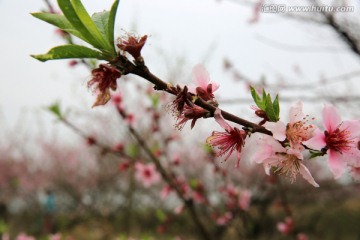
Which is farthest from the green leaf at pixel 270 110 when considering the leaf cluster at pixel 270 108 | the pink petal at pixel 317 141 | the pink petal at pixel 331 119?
the pink petal at pixel 331 119

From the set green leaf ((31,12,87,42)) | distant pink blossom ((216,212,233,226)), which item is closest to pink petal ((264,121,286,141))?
green leaf ((31,12,87,42))

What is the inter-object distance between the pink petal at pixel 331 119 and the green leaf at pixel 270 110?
209 millimetres

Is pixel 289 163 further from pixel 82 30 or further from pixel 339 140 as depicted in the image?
pixel 82 30

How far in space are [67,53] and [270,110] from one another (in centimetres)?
55

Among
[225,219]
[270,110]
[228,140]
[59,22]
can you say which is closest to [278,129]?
[270,110]

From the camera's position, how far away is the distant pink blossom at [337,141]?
0.99 meters

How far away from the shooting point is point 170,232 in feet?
51.4

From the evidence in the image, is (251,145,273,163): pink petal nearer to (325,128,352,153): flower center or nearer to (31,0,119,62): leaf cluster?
(325,128,352,153): flower center

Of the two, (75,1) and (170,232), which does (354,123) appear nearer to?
(75,1)

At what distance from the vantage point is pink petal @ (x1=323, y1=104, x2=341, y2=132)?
1.08 meters

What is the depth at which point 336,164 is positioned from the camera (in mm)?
1013

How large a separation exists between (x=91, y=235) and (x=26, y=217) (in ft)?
27.7

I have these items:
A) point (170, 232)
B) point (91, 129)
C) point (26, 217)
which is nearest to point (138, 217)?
point (170, 232)

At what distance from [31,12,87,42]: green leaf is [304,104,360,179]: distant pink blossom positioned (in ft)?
2.22
